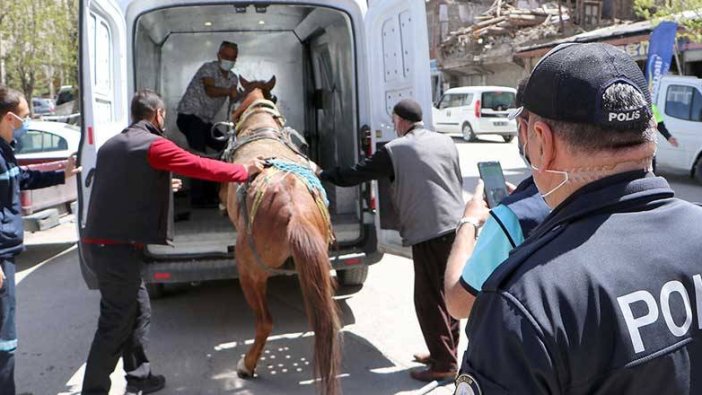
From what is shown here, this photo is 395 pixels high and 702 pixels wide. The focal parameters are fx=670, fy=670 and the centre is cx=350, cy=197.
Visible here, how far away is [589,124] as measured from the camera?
1.21 meters

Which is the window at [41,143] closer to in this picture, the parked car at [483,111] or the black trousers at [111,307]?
the black trousers at [111,307]

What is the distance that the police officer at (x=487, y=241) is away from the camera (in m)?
1.91

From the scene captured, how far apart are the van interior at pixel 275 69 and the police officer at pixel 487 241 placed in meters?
3.24

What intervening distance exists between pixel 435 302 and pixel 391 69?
6.00ft

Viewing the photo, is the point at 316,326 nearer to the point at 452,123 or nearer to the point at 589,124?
the point at 589,124

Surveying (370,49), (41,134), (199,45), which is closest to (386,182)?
(370,49)

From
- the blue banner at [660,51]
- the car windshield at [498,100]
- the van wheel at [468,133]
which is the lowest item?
the van wheel at [468,133]

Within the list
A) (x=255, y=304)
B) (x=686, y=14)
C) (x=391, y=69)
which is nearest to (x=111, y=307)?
(x=255, y=304)

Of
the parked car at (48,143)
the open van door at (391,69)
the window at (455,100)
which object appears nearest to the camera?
the open van door at (391,69)

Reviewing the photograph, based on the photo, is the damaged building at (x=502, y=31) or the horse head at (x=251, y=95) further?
the damaged building at (x=502, y=31)

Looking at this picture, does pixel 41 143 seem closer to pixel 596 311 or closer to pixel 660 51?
pixel 596 311

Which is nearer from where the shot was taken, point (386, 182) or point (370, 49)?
point (386, 182)

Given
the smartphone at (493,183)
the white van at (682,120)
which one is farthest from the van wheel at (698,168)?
the smartphone at (493,183)

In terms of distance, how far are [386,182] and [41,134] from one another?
6.23 m
